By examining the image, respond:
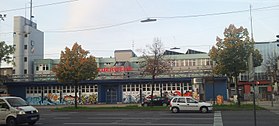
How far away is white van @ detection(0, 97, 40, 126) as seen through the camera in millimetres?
17409

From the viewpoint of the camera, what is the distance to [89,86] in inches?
2092

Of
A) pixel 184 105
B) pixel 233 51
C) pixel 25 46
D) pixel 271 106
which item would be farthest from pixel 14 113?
pixel 25 46

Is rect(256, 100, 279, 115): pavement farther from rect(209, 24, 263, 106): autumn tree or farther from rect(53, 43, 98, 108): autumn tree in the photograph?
rect(53, 43, 98, 108): autumn tree

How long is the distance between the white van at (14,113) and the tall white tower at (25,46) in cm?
5502

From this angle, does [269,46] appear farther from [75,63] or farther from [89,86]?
[75,63]

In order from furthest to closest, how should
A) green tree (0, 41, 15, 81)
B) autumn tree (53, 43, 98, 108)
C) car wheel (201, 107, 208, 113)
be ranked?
autumn tree (53, 43, 98, 108)
green tree (0, 41, 15, 81)
car wheel (201, 107, 208, 113)

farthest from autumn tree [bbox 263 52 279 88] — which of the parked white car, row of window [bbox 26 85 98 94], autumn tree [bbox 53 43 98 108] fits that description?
row of window [bbox 26 85 98 94]

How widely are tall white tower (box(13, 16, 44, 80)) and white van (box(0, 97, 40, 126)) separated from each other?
2166 inches

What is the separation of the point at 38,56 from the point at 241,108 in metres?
59.7

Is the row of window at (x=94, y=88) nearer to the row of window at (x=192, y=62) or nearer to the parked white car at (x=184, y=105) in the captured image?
the parked white car at (x=184, y=105)

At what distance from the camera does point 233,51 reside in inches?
1239

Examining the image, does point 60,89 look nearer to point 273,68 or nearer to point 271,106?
point 271,106

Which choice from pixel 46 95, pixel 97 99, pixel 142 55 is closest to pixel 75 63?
pixel 142 55

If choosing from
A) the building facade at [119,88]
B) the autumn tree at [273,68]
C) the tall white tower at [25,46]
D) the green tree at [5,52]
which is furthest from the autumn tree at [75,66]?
the tall white tower at [25,46]
